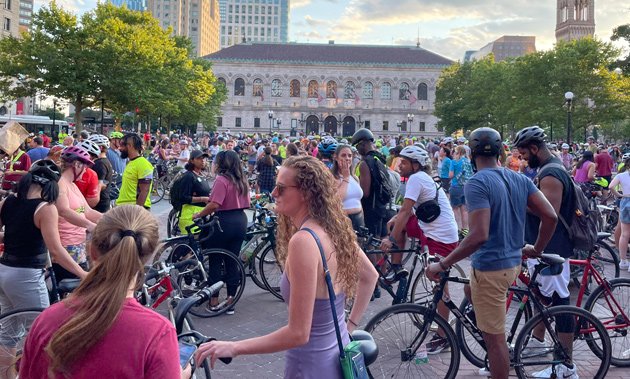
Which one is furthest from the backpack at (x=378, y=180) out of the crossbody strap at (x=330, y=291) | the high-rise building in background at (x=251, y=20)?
the high-rise building in background at (x=251, y=20)

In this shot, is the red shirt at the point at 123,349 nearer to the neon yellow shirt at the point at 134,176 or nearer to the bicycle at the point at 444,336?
the bicycle at the point at 444,336

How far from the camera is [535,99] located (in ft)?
157

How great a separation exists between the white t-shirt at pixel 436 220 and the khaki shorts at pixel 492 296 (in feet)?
6.59

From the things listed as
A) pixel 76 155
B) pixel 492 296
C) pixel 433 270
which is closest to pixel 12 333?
pixel 76 155

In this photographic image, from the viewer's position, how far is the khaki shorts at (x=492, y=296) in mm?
4254

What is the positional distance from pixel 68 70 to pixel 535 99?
34.9 metres

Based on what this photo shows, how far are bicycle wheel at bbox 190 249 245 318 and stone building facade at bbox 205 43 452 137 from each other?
90455 mm

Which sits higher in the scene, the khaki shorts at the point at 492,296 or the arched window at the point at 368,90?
the arched window at the point at 368,90

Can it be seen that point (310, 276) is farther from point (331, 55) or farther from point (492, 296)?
point (331, 55)

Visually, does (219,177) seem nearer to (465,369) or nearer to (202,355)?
(465,369)

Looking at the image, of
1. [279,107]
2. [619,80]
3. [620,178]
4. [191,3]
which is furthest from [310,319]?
[191,3]

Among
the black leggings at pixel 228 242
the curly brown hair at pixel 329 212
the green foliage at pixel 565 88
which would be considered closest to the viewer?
the curly brown hair at pixel 329 212

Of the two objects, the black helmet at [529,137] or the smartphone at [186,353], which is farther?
the black helmet at [529,137]

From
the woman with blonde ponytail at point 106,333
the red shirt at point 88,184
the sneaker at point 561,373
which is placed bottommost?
the sneaker at point 561,373
